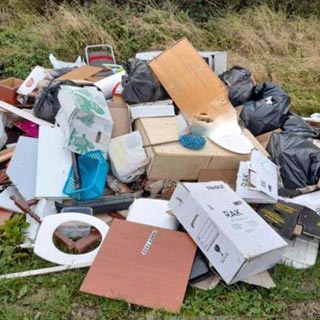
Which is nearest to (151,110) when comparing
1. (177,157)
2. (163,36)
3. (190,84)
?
(190,84)

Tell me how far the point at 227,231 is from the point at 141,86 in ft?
5.26

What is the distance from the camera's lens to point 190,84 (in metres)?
3.78

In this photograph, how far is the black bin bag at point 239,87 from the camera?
4.04 metres

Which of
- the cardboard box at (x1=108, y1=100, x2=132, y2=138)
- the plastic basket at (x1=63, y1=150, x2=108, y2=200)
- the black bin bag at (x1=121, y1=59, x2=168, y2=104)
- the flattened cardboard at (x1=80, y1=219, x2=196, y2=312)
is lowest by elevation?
the flattened cardboard at (x1=80, y1=219, x2=196, y2=312)

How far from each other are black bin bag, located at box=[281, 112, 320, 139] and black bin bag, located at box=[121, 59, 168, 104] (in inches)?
38.6

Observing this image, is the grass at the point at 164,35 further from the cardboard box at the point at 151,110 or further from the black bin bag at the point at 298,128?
the cardboard box at the point at 151,110

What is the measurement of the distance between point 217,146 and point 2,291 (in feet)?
5.37

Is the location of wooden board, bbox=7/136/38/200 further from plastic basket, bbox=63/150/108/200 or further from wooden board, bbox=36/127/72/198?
plastic basket, bbox=63/150/108/200

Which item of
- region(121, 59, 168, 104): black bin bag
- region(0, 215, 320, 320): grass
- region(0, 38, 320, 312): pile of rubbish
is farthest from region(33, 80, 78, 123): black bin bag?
region(0, 215, 320, 320): grass

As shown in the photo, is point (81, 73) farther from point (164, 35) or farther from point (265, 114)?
point (164, 35)

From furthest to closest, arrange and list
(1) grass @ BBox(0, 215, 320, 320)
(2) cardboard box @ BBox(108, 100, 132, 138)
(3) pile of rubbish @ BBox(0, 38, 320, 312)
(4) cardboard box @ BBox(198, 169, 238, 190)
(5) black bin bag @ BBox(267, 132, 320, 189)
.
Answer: (2) cardboard box @ BBox(108, 100, 132, 138)
(5) black bin bag @ BBox(267, 132, 320, 189)
(4) cardboard box @ BBox(198, 169, 238, 190)
(3) pile of rubbish @ BBox(0, 38, 320, 312)
(1) grass @ BBox(0, 215, 320, 320)

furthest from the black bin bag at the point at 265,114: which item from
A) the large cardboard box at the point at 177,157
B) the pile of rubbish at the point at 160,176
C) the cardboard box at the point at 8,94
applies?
the cardboard box at the point at 8,94

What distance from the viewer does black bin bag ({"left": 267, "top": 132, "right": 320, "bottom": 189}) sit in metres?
3.38

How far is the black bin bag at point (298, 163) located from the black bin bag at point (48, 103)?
1643mm
